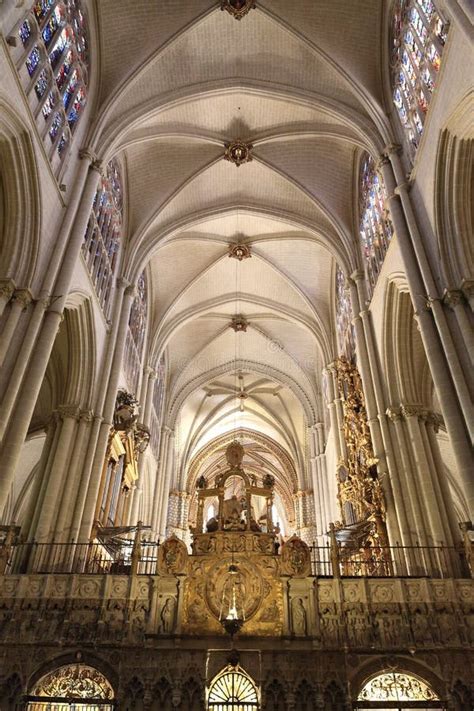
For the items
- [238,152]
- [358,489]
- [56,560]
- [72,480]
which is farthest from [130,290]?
[358,489]

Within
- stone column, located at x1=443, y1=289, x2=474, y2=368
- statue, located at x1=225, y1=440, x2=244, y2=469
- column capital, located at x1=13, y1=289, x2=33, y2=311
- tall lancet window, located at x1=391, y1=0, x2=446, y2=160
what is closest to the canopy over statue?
statue, located at x1=225, y1=440, x2=244, y2=469

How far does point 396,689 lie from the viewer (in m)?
8.48

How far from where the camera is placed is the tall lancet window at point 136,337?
19984 millimetres

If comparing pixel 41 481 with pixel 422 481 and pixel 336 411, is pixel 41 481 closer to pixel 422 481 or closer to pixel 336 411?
pixel 422 481

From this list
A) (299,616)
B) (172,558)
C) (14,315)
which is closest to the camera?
(299,616)

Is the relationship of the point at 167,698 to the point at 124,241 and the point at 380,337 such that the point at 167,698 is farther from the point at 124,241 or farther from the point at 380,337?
the point at 124,241

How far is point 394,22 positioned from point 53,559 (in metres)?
15.9

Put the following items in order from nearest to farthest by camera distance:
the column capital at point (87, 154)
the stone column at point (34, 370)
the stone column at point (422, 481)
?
the stone column at point (34, 370) → the stone column at point (422, 481) → the column capital at point (87, 154)

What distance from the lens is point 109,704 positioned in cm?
840

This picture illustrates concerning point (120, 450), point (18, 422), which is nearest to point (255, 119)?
point (120, 450)

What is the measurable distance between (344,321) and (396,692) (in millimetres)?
14545

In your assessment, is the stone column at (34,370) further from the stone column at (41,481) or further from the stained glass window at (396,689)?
the stained glass window at (396,689)

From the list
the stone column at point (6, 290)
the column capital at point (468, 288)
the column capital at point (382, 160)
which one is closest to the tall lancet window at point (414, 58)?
the column capital at point (382, 160)

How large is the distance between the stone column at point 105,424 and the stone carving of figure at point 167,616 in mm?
4389
